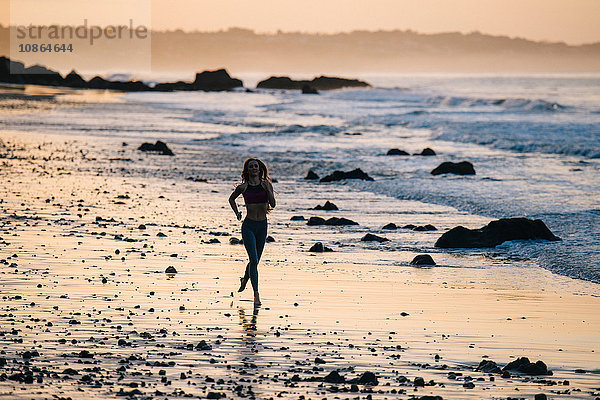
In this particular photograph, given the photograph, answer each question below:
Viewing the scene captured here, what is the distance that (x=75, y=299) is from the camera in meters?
9.33

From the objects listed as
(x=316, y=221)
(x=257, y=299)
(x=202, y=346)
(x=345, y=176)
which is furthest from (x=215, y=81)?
(x=202, y=346)

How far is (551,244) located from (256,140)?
25.0 m

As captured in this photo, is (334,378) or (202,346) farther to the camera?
(202,346)

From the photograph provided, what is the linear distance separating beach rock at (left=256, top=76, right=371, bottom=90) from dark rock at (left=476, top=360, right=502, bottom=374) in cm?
14182

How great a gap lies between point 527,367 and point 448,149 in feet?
96.1

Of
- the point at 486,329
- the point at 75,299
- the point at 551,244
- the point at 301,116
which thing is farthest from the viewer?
the point at 301,116

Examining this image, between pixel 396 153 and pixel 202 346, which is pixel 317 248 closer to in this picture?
pixel 202 346

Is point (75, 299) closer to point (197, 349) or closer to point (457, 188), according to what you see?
point (197, 349)

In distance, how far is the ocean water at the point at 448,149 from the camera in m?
17.4

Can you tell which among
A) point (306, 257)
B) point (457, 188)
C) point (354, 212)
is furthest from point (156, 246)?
point (457, 188)

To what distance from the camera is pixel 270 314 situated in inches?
358

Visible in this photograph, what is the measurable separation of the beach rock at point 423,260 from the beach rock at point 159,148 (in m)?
18.6

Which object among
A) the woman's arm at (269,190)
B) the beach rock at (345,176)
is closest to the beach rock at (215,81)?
the beach rock at (345,176)

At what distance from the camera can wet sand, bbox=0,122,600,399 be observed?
6.71 m
